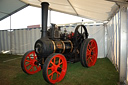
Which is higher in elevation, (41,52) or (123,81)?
(41,52)

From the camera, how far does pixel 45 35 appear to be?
2.69m

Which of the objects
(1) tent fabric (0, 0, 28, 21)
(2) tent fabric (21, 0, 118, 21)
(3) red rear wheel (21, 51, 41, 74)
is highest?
(1) tent fabric (0, 0, 28, 21)

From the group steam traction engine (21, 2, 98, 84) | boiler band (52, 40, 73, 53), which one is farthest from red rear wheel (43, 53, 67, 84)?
boiler band (52, 40, 73, 53)

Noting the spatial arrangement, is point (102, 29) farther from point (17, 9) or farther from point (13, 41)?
point (17, 9)

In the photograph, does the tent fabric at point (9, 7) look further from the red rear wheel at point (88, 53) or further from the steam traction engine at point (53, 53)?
the red rear wheel at point (88, 53)

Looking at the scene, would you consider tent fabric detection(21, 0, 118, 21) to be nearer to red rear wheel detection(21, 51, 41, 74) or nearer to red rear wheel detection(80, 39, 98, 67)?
red rear wheel detection(80, 39, 98, 67)

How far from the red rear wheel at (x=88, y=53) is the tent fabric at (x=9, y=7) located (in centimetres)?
607

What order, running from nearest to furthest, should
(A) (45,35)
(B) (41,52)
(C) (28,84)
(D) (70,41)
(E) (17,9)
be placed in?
1. (C) (28,84)
2. (B) (41,52)
3. (A) (45,35)
4. (D) (70,41)
5. (E) (17,9)

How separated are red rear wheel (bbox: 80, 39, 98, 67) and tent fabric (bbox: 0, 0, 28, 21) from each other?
6067 mm

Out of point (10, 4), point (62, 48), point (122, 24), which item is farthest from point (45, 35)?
point (10, 4)

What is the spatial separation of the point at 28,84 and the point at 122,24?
100 inches

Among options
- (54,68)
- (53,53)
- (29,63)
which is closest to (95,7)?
(53,53)

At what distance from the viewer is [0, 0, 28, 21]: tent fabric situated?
655 cm

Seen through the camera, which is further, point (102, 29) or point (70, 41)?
point (102, 29)
